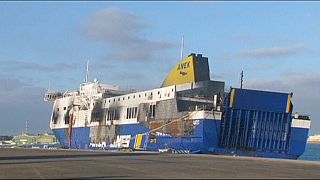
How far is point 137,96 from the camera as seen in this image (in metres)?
64.7

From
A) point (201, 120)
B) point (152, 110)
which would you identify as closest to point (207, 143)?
point (201, 120)

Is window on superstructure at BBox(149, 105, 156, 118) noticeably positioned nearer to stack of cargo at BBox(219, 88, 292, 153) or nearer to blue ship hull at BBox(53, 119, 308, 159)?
blue ship hull at BBox(53, 119, 308, 159)

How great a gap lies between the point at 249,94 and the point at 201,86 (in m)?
Result: 8.43

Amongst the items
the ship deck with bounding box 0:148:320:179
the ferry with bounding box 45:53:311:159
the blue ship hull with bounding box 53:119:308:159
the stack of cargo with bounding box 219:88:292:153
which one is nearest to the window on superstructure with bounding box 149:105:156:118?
the ferry with bounding box 45:53:311:159

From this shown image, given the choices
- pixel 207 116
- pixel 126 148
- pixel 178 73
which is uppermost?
pixel 178 73

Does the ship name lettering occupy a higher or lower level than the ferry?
higher

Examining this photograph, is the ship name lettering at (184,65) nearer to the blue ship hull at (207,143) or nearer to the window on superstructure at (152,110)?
the window on superstructure at (152,110)

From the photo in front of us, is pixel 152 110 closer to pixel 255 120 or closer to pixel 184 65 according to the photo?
pixel 184 65

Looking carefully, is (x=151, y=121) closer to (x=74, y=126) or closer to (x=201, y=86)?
(x=201, y=86)

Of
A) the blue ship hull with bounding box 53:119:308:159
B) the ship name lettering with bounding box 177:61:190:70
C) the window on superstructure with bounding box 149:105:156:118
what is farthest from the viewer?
the window on superstructure with bounding box 149:105:156:118

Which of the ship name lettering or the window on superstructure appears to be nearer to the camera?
the ship name lettering

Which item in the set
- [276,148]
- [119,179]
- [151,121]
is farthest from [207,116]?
[119,179]

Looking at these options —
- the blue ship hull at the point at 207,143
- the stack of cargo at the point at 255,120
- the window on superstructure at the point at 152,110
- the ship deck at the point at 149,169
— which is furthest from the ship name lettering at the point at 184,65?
the ship deck at the point at 149,169

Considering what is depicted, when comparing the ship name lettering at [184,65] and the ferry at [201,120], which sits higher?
the ship name lettering at [184,65]
